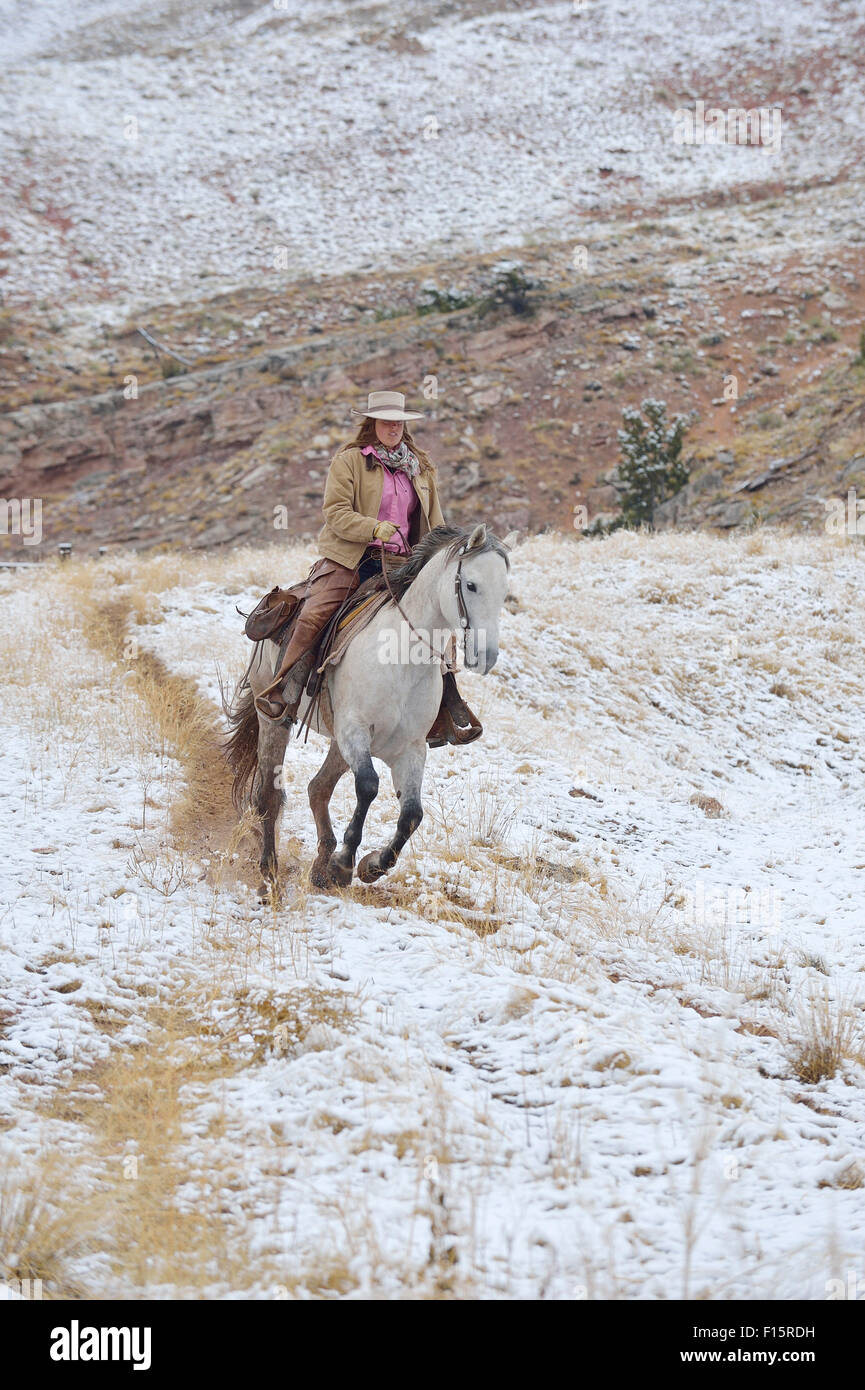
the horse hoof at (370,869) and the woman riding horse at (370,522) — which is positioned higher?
the woman riding horse at (370,522)

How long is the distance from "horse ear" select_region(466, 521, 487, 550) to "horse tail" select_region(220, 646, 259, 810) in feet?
9.85

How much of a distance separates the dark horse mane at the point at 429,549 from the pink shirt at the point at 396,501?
1.11 feet

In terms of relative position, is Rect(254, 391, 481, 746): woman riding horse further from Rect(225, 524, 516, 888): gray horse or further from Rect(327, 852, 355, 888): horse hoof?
Rect(327, 852, 355, 888): horse hoof

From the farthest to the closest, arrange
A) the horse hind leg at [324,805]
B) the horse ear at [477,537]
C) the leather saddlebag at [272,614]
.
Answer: the leather saddlebag at [272,614] < the horse hind leg at [324,805] < the horse ear at [477,537]

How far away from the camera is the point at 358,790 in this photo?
6.15m

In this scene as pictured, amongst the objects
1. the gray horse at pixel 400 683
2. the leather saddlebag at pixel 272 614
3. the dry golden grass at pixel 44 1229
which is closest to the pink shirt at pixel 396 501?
the gray horse at pixel 400 683

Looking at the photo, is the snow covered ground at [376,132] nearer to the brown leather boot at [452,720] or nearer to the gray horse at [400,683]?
the brown leather boot at [452,720]

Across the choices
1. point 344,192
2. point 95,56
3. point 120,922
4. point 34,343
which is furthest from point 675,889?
point 95,56

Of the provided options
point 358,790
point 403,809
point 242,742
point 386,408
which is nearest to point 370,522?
point 386,408

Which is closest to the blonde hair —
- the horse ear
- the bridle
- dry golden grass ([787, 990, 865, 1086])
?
the bridle

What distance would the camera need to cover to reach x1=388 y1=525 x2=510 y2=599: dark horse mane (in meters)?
5.82

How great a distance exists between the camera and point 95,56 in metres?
56.9

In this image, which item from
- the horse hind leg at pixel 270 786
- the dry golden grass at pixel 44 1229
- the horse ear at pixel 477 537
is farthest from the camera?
the horse hind leg at pixel 270 786

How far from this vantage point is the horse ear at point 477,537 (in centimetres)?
551
